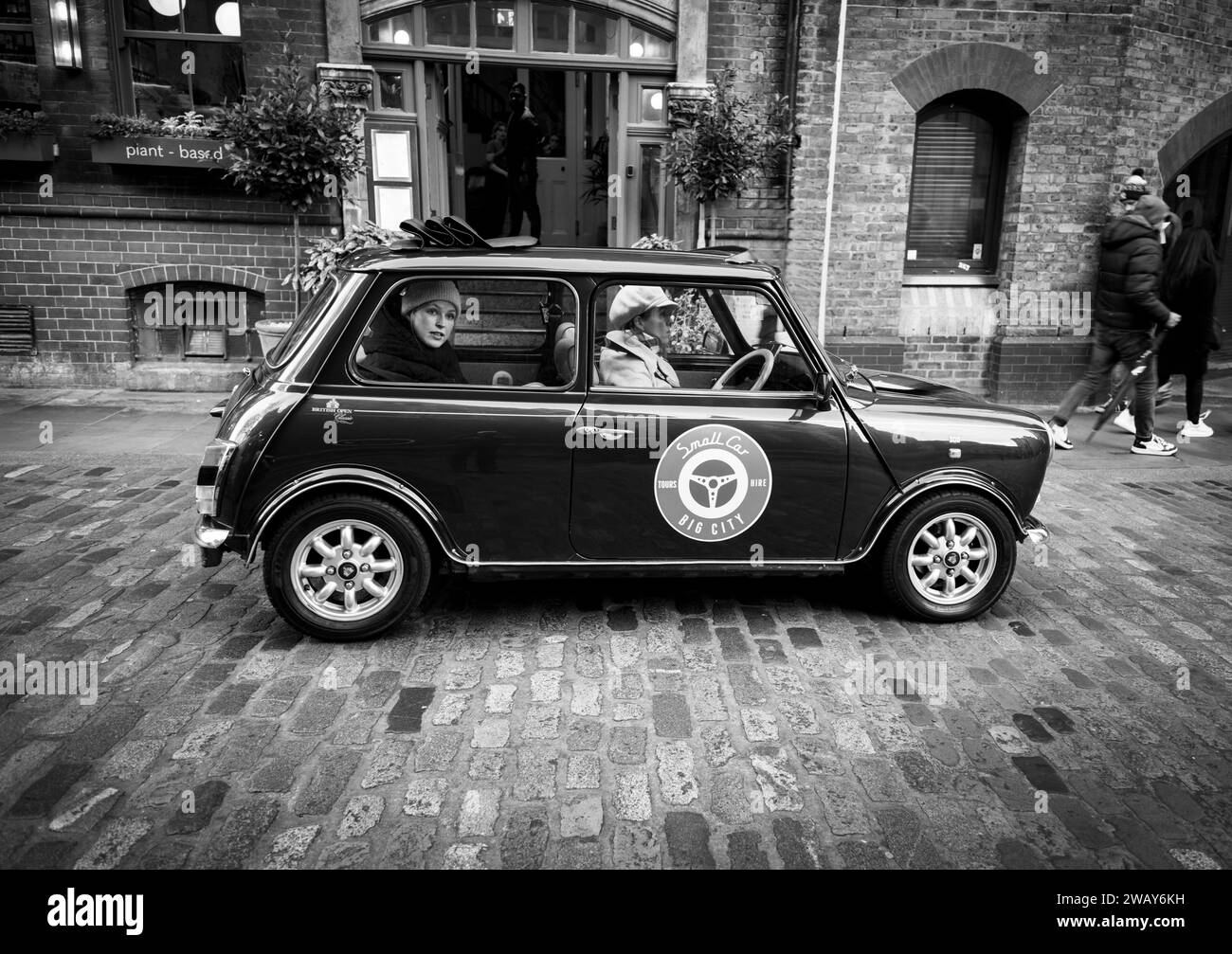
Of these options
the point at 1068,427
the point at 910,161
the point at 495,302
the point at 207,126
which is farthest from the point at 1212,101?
the point at 207,126

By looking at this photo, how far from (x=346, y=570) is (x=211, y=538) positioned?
594 millimetres

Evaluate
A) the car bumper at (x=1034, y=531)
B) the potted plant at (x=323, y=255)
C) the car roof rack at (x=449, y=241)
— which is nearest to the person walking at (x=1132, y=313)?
the car bumper at (x=1034, y=531)

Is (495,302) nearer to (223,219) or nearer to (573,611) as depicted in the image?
(573,611)

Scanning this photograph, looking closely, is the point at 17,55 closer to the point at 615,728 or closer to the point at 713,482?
the point at 713,482

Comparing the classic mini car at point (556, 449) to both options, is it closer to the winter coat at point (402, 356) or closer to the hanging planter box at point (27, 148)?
the winter coat at point (402, 356)

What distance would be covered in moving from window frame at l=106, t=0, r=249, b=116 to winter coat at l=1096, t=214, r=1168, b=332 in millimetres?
8529

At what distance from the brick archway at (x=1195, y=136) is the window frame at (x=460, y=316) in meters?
9.43

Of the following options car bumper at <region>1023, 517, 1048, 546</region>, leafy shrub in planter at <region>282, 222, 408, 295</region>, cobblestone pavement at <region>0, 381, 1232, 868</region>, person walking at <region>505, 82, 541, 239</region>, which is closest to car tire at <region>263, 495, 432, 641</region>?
cobblestone pavement at <region>0, 381, 1232, 868</region>

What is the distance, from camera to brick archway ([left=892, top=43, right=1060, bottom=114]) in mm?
10016

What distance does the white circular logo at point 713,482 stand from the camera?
4301 millimetres

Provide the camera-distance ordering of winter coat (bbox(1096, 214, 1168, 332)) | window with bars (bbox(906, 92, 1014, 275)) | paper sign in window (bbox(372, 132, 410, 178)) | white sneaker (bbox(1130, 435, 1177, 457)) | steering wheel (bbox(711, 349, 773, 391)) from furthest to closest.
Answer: window with bars (bbox(906, 92, 1014, 275)) < paper sign in window (bbox(372, 132, 410, 178)) < white sneaker (bbox(1130, 435, 1177, 457)) < winter coat (bbox(1096, 214, 1168, 332)) < steering wheel (bbox(711, 349, 773, 391))

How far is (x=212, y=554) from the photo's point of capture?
14.0ft

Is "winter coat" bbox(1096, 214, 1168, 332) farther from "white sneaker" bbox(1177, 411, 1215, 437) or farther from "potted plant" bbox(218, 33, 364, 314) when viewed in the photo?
"potted plant" bbox(218, 33, 364, 314)
